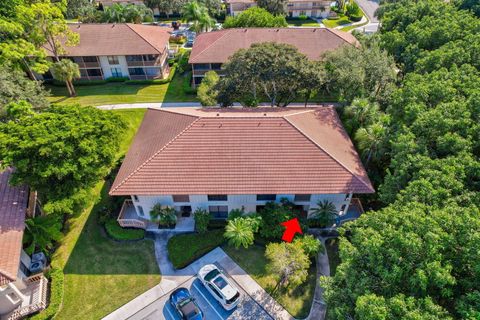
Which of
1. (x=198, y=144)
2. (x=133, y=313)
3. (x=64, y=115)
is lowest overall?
(x=133, y=313)

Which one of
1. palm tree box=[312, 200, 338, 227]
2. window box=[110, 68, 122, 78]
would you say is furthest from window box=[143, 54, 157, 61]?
palm tree box=[312, 200, 338, 227]

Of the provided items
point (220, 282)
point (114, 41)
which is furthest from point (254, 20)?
point (220, 282)

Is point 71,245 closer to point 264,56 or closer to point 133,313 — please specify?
point 133,313

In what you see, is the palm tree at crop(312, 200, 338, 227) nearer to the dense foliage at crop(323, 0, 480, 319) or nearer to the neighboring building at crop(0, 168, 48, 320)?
the dense foliage at crop(323, 0, 480, 319)

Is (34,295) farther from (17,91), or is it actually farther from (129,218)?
(17,91)

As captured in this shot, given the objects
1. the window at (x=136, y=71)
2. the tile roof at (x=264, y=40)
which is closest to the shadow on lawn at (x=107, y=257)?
the tile roof at (x=264, y=40)

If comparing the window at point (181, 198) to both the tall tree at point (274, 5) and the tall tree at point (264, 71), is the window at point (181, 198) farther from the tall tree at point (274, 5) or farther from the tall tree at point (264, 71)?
the tall tree at point (274, 5)

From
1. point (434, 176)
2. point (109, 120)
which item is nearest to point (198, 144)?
point (109, 120)
